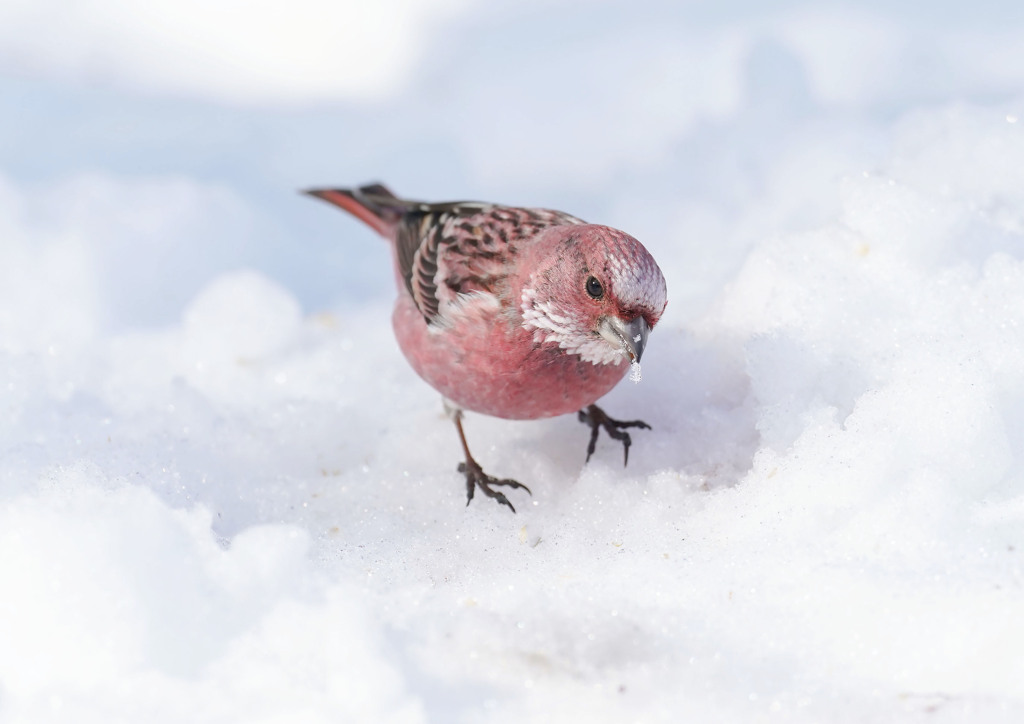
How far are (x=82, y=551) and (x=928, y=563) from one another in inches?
82.6

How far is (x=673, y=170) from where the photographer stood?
5531mm

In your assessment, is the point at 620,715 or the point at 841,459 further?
the point at 841,459

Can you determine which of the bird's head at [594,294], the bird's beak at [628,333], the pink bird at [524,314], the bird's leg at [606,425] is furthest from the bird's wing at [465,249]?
the bird's leg at [606,425]

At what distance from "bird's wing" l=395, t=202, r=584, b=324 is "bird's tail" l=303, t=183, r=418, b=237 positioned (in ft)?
1.75

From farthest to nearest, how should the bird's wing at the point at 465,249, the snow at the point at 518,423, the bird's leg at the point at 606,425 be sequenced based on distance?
the bird's leg at the point at 606,425 < the bird's wing at the point at 465,249 < the snow at the point at 518,423

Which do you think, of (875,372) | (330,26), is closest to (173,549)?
(875,372)

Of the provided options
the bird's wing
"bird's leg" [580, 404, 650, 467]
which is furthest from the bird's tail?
"bird's leg" [580, 404, 650, 467]

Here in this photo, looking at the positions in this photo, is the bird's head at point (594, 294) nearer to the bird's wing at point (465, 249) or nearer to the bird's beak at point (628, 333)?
the bird's beak at point (628, 333)

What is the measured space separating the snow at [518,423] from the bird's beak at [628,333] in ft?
1.70

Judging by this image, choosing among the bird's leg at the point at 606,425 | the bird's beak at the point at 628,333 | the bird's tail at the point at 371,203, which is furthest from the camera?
the bird's tail at the point at 371,203

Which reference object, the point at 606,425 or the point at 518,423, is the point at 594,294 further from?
the point at 518,423

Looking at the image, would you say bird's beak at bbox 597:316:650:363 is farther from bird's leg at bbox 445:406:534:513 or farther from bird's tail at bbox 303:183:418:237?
bird's tail at bbox 303:183:418:237

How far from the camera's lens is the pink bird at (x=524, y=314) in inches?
114

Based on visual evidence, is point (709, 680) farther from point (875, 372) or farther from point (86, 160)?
point (86, 160)
